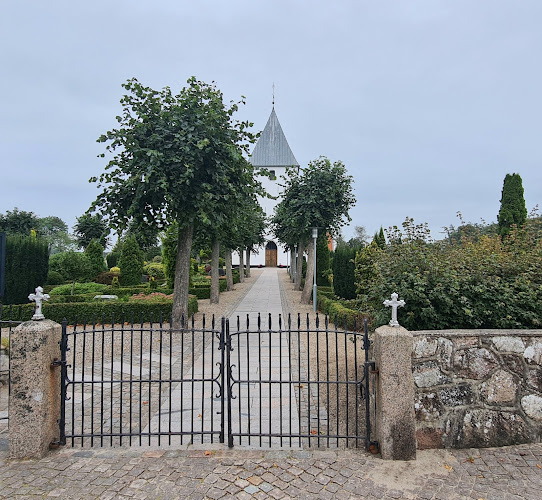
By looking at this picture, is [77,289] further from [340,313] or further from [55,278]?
[340,313]

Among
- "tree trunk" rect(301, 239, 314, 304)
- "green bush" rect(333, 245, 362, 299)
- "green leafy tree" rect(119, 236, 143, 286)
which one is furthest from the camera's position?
"green leafy tree" rect(119, 236, 143, 286)

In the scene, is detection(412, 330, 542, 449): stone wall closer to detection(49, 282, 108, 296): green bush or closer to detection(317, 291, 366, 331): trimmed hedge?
detection(317, 291, 366, 331): trimmed hedge

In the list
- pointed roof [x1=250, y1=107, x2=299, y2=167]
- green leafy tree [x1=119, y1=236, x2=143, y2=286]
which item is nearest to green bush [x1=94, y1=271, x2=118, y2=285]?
green leafy tree [x1=119, y1=236, x2=143, y2=286]

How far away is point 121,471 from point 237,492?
39.6 inches

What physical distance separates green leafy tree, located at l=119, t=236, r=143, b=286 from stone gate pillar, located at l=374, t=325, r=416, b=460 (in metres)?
17.9

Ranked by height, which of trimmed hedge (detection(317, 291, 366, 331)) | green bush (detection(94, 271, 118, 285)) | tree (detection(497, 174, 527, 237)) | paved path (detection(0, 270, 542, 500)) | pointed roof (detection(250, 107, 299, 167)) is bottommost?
paved path (detection(0, 270, 542, 500))

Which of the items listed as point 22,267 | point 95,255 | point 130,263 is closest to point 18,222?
point 95,255

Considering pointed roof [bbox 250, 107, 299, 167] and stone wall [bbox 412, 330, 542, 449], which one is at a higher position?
pointed roof [bbox 250, 107, 299, 167]

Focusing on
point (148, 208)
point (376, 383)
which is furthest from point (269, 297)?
point (376, 383)

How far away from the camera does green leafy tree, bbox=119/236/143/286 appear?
63.3 ft

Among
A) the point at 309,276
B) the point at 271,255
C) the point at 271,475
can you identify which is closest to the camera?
the point at 271,475

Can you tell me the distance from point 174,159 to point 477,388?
20.7ft

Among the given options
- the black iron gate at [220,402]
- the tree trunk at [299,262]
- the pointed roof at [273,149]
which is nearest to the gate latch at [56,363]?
the black iron gate at [220,402]

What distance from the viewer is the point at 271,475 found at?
2967mm
